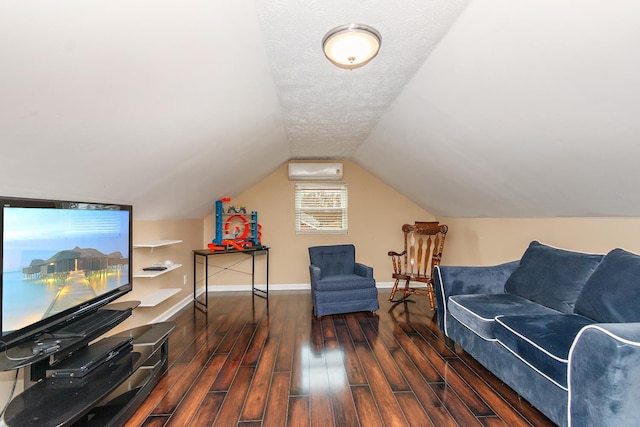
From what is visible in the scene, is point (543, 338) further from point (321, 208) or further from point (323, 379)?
point (321, 208)

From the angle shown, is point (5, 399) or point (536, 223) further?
point (536, 223)

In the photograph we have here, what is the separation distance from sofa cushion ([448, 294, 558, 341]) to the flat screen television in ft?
9.05

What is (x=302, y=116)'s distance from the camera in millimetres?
3023

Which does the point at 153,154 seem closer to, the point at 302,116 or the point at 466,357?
the point at 302,116

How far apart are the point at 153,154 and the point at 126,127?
481 mm

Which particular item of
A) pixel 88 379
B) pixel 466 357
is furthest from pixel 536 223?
pixel 88 379

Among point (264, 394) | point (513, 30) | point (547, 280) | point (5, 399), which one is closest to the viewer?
point (513, 30)

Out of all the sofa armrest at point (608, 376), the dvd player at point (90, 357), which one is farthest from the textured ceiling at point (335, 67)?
the dvd player at point (90, 357)

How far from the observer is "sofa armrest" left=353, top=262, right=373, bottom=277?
405 centimetres

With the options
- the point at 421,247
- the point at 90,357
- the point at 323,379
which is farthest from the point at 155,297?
the point at 421,247

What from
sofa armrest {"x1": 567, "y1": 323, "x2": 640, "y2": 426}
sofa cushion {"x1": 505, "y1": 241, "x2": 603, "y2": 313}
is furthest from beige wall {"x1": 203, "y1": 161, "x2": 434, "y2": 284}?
sofa armrest {"x1": 567, "y1": 323, "x2": 640, "y2": 426}

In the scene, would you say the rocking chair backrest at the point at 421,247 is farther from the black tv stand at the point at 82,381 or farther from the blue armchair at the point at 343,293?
the black tv stand at the point at 82,381

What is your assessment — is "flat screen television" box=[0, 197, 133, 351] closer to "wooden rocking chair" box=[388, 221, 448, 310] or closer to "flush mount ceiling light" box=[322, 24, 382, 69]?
"flush mount ceiling light" box=[322, 24, 382, 69]

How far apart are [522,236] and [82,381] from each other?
4.03 meters
